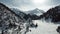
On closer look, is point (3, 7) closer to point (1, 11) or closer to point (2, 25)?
point (1, 11)

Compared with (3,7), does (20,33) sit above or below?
below

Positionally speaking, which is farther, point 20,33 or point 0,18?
point 0,18

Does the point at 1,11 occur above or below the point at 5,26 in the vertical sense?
above

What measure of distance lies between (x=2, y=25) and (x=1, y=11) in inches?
1557

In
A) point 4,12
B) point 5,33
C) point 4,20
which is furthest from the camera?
point 4,12

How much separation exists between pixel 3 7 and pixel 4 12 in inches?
705

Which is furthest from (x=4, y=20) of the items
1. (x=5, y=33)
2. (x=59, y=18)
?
(x=59, y=18)

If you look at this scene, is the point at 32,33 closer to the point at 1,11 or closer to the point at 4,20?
the point at 4,20

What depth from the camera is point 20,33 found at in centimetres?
10831

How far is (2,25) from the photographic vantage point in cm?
12781

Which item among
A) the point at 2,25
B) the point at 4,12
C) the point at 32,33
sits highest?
the point at 4,12

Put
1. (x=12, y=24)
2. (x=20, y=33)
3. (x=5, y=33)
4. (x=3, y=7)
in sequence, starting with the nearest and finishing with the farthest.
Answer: (x=5, y=33)
(x=20, y=33)
(x=12, y=24)
(x=3, y=7)

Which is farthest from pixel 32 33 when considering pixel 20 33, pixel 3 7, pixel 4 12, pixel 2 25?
pixel 3 7

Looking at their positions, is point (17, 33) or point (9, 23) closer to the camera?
point (17, 33)
